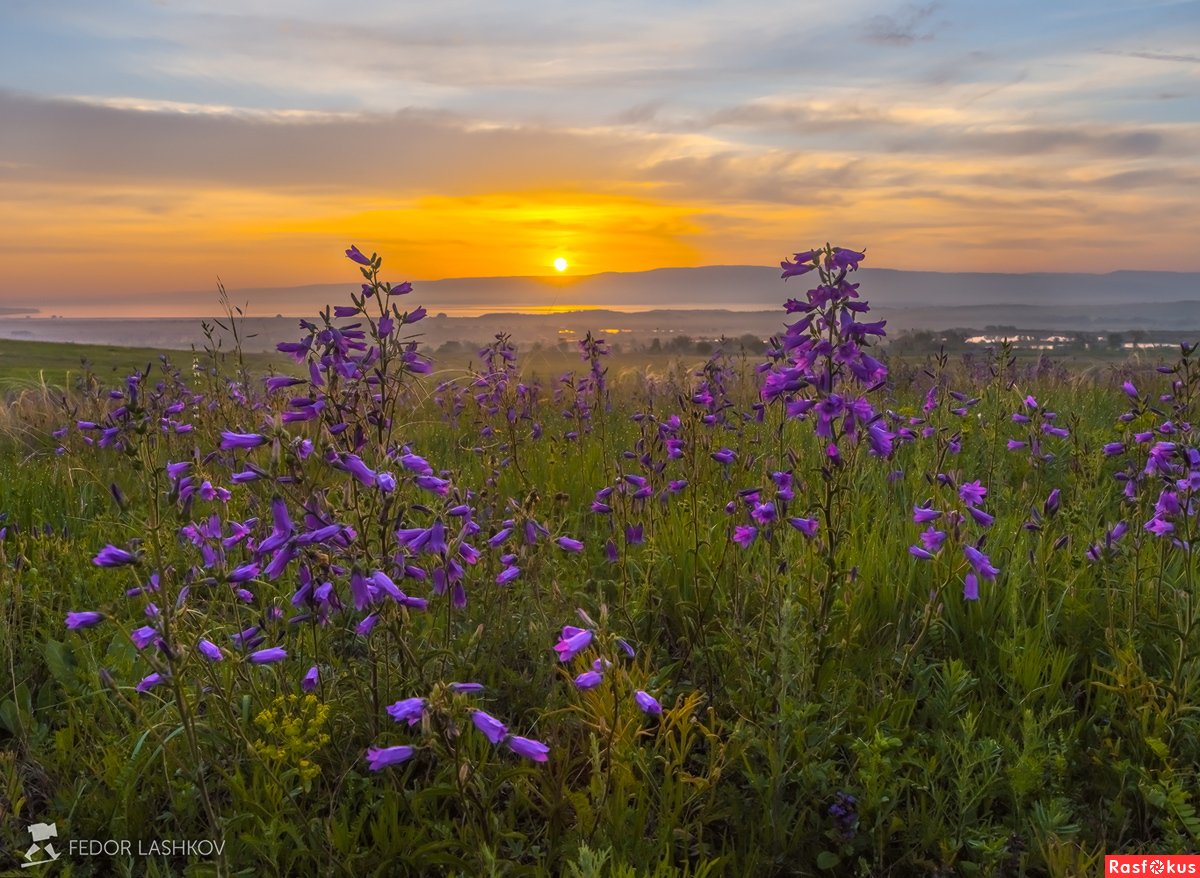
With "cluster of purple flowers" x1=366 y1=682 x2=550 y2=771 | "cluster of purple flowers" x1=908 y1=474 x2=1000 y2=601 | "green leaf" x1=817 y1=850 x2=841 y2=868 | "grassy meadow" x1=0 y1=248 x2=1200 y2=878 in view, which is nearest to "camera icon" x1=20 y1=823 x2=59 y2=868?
"grassy meadow" x1=0 y1=248 x2=1200 y2=878

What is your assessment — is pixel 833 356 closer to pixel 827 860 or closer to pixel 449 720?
pixel 827 860

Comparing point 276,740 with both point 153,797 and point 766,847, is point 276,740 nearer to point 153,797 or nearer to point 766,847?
point 153,797

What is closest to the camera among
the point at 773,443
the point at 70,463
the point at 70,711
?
the point at 70,711

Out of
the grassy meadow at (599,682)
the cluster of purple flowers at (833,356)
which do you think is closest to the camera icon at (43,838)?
the grassy meadow at (599,682)

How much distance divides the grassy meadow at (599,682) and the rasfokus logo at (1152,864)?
120mm

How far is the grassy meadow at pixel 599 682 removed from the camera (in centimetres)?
270

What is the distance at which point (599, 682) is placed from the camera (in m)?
2.52

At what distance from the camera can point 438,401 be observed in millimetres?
10273

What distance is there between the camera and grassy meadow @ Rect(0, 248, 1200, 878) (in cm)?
270

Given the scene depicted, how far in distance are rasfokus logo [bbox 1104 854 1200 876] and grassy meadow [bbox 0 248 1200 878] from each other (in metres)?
0.12

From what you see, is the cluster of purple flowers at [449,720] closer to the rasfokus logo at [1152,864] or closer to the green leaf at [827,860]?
the green leaf at [827,860]

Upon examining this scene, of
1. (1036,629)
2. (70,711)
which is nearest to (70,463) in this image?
(70,711)

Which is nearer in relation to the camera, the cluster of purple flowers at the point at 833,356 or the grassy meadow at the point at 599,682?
the grassy meadow at the point at 599,682

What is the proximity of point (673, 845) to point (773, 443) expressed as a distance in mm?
4735
